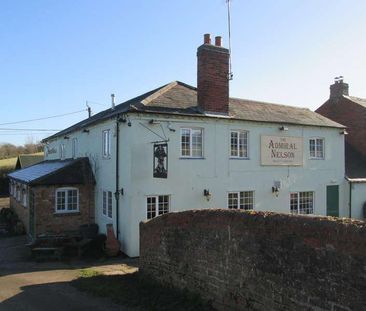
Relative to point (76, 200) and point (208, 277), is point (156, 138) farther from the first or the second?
point (208, 277)

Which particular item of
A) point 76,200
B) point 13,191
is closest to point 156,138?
point 76,200

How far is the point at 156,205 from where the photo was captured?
54.3ft

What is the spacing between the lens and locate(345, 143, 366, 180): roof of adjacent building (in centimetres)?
2344

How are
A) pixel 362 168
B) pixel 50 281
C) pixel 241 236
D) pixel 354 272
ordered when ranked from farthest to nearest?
pixel 362 168 → pixel 50 281 → pixel 241 236 → pixel 354 272

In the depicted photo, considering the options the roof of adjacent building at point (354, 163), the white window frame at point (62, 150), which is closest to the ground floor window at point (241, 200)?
Answer: the roof of adjacent building at point (354, 163)

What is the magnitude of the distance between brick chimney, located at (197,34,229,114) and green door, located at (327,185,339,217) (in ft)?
26.0

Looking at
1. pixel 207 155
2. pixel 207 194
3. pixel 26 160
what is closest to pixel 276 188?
pixel 207 194

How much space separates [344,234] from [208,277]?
405 cm

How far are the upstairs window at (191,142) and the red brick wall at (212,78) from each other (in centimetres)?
114

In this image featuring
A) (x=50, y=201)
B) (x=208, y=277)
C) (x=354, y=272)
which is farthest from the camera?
(x=50, y=201)

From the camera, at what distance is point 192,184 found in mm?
17250

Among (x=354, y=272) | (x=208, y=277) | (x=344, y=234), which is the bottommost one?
(x=208, y=277)

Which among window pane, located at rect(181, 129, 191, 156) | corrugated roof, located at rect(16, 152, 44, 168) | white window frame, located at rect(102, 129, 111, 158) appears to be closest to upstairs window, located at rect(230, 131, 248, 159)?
window pane, located at rect(181, 129, 191, 156)

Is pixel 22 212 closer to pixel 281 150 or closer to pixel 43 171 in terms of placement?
pixel 43 171
